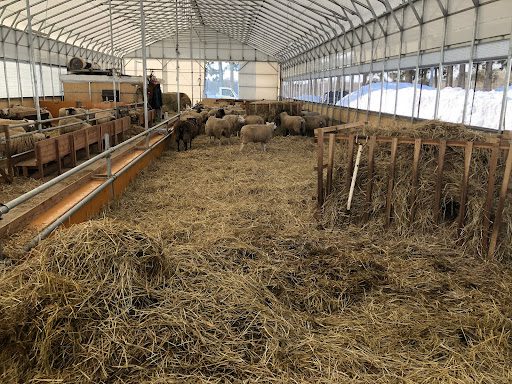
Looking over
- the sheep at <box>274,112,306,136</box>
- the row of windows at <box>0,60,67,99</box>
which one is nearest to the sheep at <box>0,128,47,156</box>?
the sheep at <box>274,112,306,136</box>

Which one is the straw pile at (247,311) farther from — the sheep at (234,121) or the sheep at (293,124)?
the sheep at (293,124)

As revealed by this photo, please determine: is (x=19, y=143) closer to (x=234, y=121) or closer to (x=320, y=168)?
(x=320, y=168)

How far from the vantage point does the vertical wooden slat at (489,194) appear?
5812 millimetres

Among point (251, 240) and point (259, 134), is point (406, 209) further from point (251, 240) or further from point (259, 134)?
point (259, 134)

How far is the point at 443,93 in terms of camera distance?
1229cm

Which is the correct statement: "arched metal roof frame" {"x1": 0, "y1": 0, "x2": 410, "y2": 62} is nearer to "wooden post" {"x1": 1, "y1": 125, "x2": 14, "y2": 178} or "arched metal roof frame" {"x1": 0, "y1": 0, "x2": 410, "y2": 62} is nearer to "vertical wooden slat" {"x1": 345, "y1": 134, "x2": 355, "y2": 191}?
"vertical wooden slat" {"x1": 345, "y1": 134, "x2": 355, "y2": 191}

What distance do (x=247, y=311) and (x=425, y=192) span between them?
154 inches

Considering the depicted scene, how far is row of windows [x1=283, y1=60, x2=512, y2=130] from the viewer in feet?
32.4

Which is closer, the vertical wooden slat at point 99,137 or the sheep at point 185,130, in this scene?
the vertical wooden slat at point 99,137

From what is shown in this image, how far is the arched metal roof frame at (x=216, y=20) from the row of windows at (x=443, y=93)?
2.65 meters

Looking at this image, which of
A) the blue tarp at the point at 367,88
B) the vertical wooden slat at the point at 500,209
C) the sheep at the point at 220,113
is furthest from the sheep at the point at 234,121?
the vertical wooden slat at the point at 500,209

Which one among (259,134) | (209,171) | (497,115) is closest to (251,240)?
(209,171)

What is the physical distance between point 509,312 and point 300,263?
2.24m

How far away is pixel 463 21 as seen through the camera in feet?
37.2
